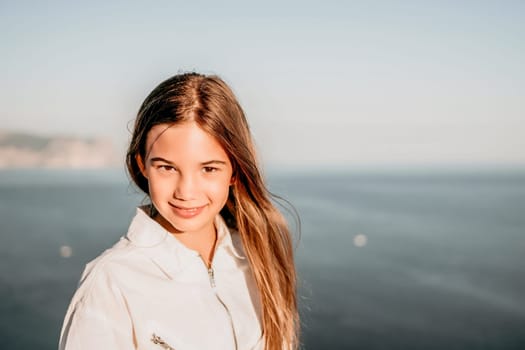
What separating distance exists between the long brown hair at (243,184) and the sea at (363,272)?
186 millimetres

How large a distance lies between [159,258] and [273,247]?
73 centimetres

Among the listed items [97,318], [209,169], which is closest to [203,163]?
[209,169]

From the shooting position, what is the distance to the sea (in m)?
6.86

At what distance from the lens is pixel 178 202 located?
2045mm

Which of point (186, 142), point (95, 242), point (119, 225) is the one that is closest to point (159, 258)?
point (186, 142)

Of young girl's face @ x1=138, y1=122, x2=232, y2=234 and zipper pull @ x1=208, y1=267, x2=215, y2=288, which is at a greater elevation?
young girl's face @ x1=138, y1=122, x2=232, y2=234

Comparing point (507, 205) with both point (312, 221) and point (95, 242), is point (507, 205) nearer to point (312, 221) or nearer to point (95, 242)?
point (312, 221)

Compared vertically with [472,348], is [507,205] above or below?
above

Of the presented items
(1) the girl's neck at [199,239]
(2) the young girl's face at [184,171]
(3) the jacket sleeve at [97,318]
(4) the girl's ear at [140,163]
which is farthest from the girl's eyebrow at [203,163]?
(3) the jacket sleeve at [97,318]

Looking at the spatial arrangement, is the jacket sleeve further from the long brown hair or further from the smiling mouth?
the long brown hair

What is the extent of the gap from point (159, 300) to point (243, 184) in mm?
746

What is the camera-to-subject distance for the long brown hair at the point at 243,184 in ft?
6.73

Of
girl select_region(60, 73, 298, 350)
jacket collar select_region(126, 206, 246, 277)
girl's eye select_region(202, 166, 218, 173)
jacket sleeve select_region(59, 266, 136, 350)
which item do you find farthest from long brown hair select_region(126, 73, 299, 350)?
jacket sleeve select_region(59, 266, 136, 350)

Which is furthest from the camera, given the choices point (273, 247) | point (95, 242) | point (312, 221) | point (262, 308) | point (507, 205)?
point (507, 205)
